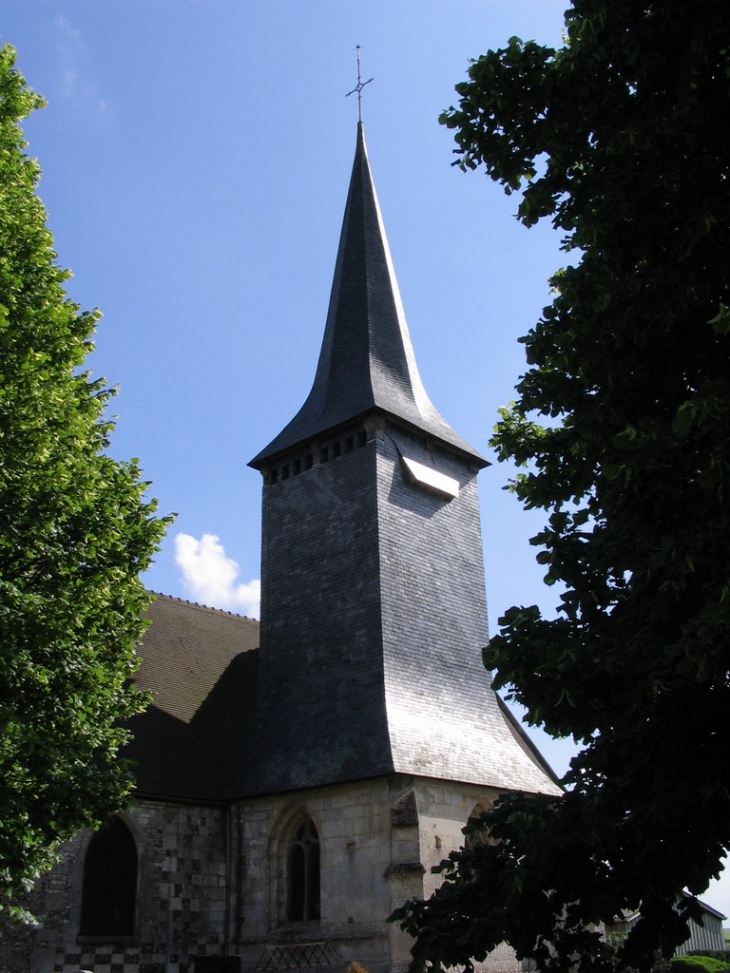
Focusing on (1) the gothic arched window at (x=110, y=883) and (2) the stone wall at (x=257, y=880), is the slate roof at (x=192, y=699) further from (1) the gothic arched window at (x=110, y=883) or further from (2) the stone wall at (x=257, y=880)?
(1) the gothic arched window at (x=110, y=883)

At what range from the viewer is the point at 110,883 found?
15.4m

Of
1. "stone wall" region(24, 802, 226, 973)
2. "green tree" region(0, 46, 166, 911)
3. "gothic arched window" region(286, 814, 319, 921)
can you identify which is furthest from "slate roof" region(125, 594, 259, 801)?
"green tree" region(0, 46, 166, 911)

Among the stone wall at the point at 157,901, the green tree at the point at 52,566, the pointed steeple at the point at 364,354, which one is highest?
the pointed steeple at the point at 364,354

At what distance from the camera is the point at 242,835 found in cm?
1727

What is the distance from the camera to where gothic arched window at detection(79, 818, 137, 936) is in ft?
49.3

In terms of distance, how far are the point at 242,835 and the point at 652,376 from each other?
12990 millimetres

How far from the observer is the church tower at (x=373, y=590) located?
1684 cm

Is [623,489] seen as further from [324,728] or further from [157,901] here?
[157,901]

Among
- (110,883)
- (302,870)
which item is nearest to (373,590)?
(302,870)

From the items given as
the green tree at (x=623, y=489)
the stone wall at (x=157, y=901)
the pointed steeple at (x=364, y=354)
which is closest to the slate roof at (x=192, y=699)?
the stone wall at (x=157, y=901)

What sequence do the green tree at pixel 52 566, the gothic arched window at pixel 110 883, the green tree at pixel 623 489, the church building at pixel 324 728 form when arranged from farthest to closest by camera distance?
the church building at pixel 324 728, the gothic arched window at pixel 110 883, the green tree at pixel 52 566, the green tree at pixel 623 489

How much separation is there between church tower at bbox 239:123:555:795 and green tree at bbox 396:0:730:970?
8380mm

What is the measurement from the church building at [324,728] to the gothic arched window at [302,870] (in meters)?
0.04

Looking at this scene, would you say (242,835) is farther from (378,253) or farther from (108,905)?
(378,253)
